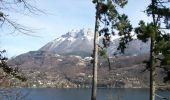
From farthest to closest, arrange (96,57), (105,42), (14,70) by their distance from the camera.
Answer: (105,42)
(96,57)
(14,70)

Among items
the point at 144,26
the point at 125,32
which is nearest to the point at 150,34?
the point at 144,26

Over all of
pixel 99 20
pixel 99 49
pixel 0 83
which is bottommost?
pixel 0 83

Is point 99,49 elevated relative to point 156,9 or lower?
lower

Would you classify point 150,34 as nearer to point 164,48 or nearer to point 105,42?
point 164,48

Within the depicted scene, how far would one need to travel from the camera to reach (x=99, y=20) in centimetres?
2341

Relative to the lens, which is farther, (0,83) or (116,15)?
(116,15)

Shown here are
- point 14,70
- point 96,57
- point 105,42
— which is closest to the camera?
point 14,70

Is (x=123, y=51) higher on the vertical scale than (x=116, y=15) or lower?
lower

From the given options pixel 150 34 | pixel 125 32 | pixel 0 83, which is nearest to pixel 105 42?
pixel 125 32

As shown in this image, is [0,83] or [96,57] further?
[96,57]

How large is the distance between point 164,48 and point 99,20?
13.8 ft

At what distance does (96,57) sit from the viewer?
2250 cm

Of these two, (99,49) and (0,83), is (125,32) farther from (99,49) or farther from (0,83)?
(0,83)

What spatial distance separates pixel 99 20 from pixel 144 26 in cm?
270
